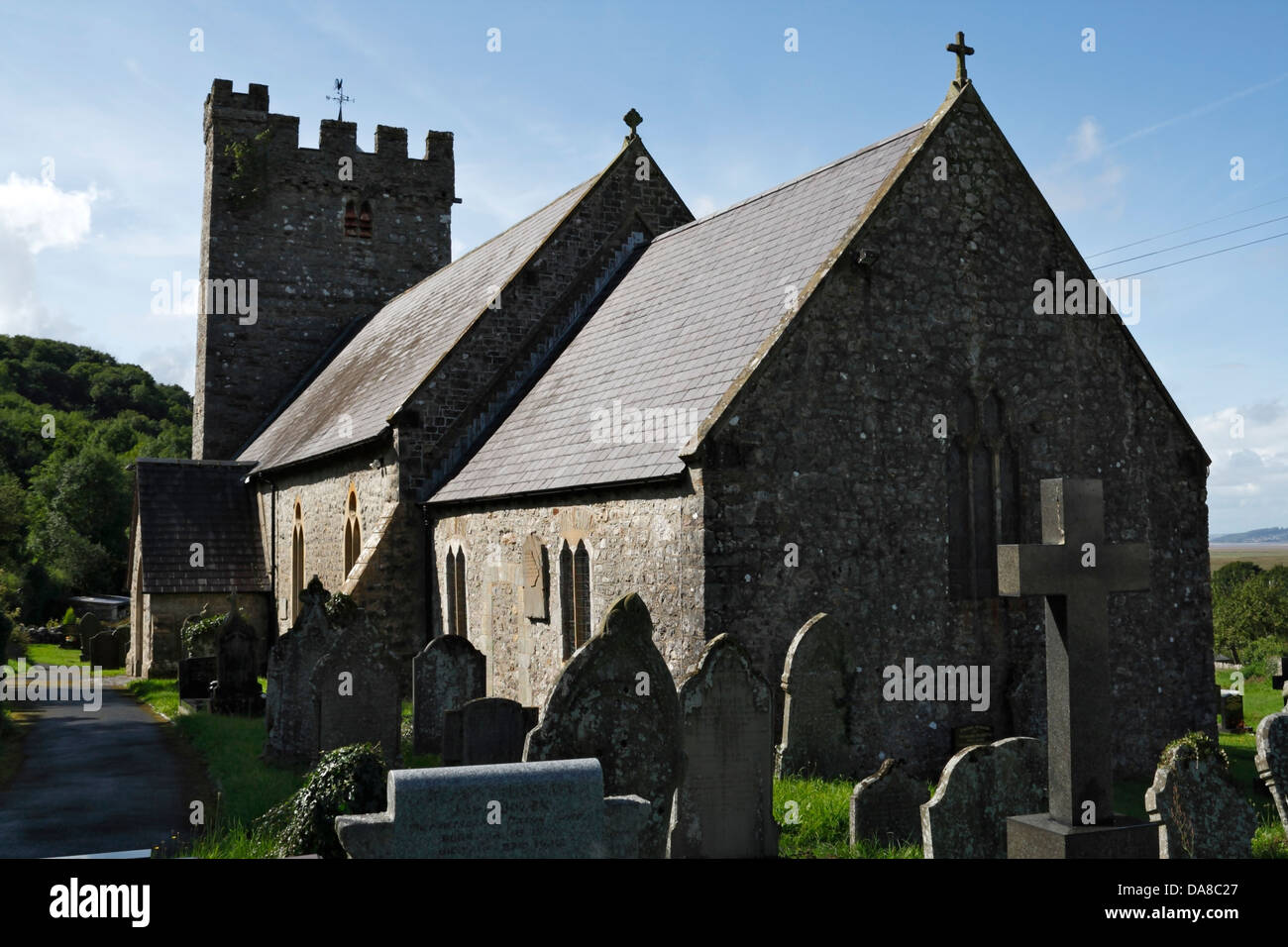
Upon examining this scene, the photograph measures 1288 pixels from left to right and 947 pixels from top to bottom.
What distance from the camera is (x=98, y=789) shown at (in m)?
11.8

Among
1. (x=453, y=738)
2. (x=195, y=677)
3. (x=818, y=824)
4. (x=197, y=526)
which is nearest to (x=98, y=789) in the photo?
(x=453, y=738)

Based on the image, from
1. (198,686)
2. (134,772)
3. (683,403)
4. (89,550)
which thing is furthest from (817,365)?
(89,550)

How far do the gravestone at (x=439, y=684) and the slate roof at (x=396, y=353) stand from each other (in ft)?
18.5

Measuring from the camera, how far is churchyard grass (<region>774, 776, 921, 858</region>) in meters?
8.14

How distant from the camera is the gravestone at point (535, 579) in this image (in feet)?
47.3

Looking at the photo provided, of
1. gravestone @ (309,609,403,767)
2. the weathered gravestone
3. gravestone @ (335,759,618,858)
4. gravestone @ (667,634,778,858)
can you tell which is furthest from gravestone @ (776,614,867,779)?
the weathered gravestone

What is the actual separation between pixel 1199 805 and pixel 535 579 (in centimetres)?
883

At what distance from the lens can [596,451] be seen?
13.7 m

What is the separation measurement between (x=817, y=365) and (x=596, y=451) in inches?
125

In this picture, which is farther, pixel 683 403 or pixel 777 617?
pixel 683 403

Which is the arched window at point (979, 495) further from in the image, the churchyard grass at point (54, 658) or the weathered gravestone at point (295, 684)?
the churchyard grass at point (54, 658)

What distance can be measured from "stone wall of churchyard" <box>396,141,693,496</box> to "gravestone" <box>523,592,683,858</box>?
1053cm

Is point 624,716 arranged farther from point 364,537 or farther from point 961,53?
point 364,537
